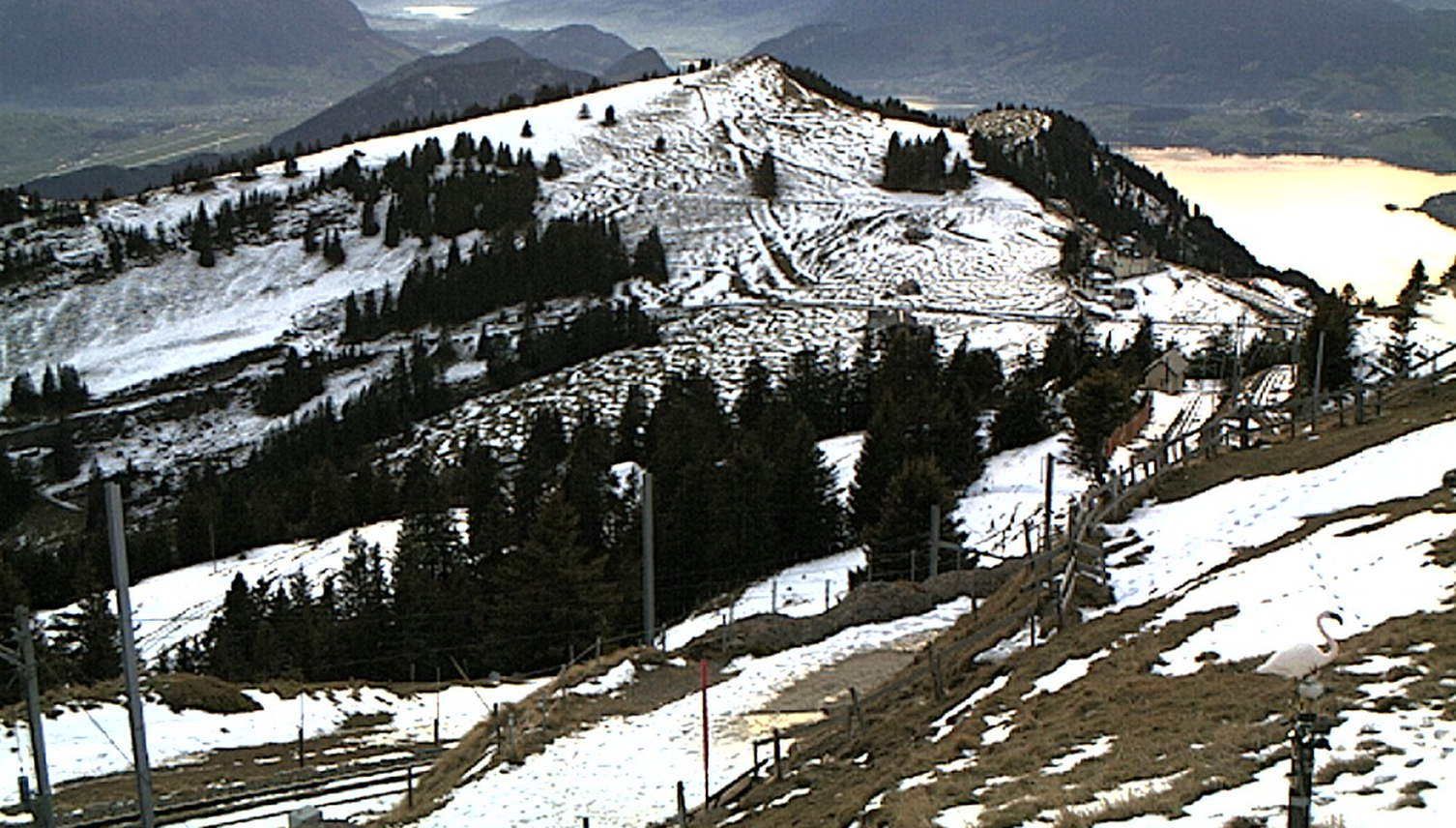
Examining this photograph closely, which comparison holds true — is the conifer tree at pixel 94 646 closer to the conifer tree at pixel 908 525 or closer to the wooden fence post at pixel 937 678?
the conifer tree at pixel 908 525

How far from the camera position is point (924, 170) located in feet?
500

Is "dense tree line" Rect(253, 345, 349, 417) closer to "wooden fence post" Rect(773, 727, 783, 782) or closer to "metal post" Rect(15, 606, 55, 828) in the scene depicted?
"metal post" Rect(15, 606, 55, 828)

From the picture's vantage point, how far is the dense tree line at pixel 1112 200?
15388cm

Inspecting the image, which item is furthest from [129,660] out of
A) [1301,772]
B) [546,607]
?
[546,607]

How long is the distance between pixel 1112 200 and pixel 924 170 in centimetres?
4570

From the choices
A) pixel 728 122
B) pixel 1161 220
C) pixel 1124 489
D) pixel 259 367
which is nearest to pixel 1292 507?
pixel 1124 489

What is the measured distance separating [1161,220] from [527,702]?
182255 millimetres

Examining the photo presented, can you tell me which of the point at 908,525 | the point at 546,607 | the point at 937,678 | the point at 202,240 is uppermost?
the point at 202,240

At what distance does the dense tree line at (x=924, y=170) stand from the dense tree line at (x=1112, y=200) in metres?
7.49

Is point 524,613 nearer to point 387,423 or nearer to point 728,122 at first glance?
point 387,423

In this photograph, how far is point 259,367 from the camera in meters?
120

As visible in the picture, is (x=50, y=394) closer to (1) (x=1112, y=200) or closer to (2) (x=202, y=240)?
(2) (x=202, y=240)

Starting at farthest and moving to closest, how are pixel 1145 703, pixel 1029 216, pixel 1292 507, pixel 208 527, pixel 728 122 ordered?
pixel 728 122, pixel 1029 216, pixel 208 527, pixel 1292 507, pixel 1145 703

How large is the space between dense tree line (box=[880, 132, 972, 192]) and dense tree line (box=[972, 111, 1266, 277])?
295 inches
